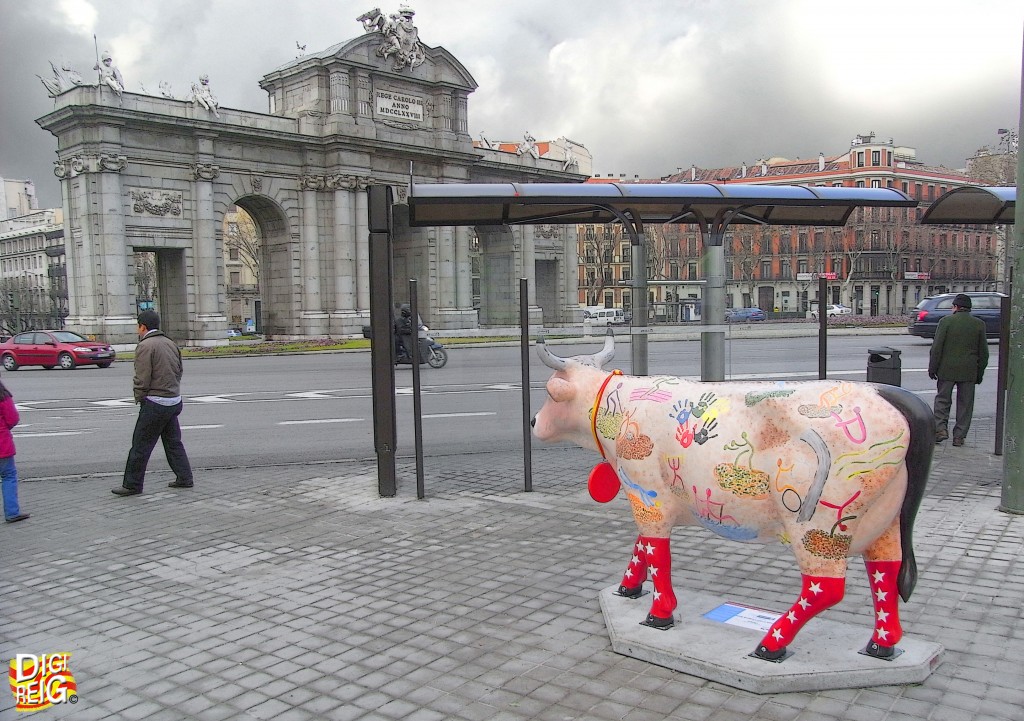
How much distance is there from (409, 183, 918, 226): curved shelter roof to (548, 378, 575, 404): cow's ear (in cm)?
364

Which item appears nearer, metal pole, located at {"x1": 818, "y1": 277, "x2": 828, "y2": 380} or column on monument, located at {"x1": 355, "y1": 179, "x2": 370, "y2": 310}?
metal pole, located at {"x1": 818, "y1": 277, "x2": 828, "y2": 380}

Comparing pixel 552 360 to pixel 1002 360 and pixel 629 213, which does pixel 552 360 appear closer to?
pixel 629 213

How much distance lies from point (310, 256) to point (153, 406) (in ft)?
111

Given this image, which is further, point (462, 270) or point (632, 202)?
point (462, 270)

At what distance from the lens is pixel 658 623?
4633 mm

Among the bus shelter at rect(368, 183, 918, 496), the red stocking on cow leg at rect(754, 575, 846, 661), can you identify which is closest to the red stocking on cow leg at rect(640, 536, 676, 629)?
the red stocking on cow leg at rect(754, 575, 846, 661)

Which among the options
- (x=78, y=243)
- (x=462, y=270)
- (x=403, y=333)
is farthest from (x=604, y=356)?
(x=462, y=270)

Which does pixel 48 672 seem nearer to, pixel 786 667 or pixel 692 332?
pixel 786 667

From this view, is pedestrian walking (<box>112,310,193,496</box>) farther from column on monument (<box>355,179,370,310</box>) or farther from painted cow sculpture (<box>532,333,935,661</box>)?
column on monument (<box>355,179,370,310</box>)

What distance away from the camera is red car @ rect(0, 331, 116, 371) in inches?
1122

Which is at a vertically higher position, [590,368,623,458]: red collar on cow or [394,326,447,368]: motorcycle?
[590,368,623,458]: red collar on cow

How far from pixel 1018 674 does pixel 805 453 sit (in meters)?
1.73

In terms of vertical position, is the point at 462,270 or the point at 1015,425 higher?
the point at 462,270

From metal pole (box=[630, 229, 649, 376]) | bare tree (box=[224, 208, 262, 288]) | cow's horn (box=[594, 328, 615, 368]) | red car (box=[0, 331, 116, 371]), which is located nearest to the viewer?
cow's horn (box=[594, 328, 615, 368])
